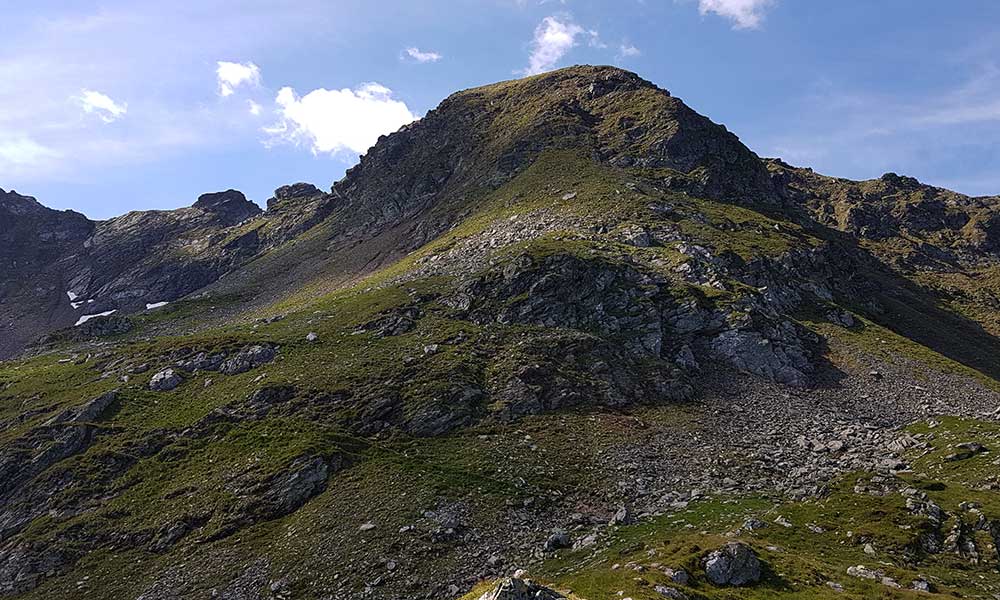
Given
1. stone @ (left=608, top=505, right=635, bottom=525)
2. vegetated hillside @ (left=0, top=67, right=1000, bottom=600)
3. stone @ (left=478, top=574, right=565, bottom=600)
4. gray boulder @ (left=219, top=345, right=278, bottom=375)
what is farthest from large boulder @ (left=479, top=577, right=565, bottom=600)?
gray boulder @ (left=219, top=345, right=278, bottom=375)

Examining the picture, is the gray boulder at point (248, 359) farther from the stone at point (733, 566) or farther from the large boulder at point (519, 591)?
the large boulder at point (519, 591)

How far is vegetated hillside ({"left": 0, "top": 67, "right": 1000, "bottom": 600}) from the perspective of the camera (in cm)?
3697

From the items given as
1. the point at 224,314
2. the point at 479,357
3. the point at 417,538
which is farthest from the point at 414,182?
the point at 417,538

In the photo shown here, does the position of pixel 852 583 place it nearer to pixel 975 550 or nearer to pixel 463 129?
pixel 975 550

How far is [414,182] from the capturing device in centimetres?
17225

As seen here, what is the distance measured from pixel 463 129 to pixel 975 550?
172 metres

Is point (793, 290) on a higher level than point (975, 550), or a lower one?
higher

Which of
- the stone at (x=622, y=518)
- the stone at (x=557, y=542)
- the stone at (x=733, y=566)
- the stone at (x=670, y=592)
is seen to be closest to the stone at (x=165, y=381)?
the stone at (x=557, y=542)

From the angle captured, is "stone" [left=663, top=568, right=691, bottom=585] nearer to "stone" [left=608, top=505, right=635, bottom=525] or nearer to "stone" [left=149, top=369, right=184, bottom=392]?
"stone" [left=608, top=505, right=635, bottom=525]

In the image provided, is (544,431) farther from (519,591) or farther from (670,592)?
(519,591)

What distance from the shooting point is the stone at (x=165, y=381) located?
68750 mm

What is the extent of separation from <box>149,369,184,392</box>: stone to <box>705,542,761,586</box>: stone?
2535 inches

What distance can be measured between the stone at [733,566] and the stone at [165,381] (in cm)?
6438

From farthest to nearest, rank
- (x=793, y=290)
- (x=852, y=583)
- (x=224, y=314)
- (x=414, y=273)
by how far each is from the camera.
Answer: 1. (x=224, y=314)
2. (x=414, y=273)
3. (x=793, y=290)
4. (x=852, y=583)
